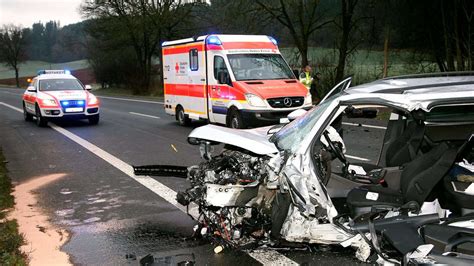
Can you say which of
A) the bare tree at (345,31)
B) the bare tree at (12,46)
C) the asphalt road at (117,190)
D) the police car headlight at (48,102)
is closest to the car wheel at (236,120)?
the asphalt road at (117,190)

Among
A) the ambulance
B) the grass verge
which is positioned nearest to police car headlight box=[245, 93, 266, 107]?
the ambulance

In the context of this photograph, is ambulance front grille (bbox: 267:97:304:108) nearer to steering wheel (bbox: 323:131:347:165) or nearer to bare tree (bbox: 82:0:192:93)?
steering wheel (bbox: 323:131:347:165)

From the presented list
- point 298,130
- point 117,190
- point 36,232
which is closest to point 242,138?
point 298,130

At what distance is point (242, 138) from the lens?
4551mm

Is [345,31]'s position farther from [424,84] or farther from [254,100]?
[424,84]

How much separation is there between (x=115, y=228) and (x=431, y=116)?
3533 millimetres

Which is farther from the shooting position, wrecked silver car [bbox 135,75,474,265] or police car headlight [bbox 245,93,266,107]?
police car headlight [bbox 245,93,266,107]

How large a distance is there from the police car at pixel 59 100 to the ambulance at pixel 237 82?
10.4ft

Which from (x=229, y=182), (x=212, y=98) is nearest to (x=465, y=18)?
(x=212, y=98)

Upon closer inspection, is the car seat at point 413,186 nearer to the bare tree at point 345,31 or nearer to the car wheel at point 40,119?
the car wheel at point 40,119

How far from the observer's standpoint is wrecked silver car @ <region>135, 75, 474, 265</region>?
3.68 meters

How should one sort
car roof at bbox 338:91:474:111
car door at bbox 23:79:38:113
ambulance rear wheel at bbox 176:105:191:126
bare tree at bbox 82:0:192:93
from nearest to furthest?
1. car roof at bbox 338:91:474:111
2. ambulance rear wheel at bbox 176:105:191:126
3. car door at bbox 23:79:38:113
4. bare tree at bbox 82:0:192:93

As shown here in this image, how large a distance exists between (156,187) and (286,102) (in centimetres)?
595

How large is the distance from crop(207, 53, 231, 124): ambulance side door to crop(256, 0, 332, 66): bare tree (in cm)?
1120
